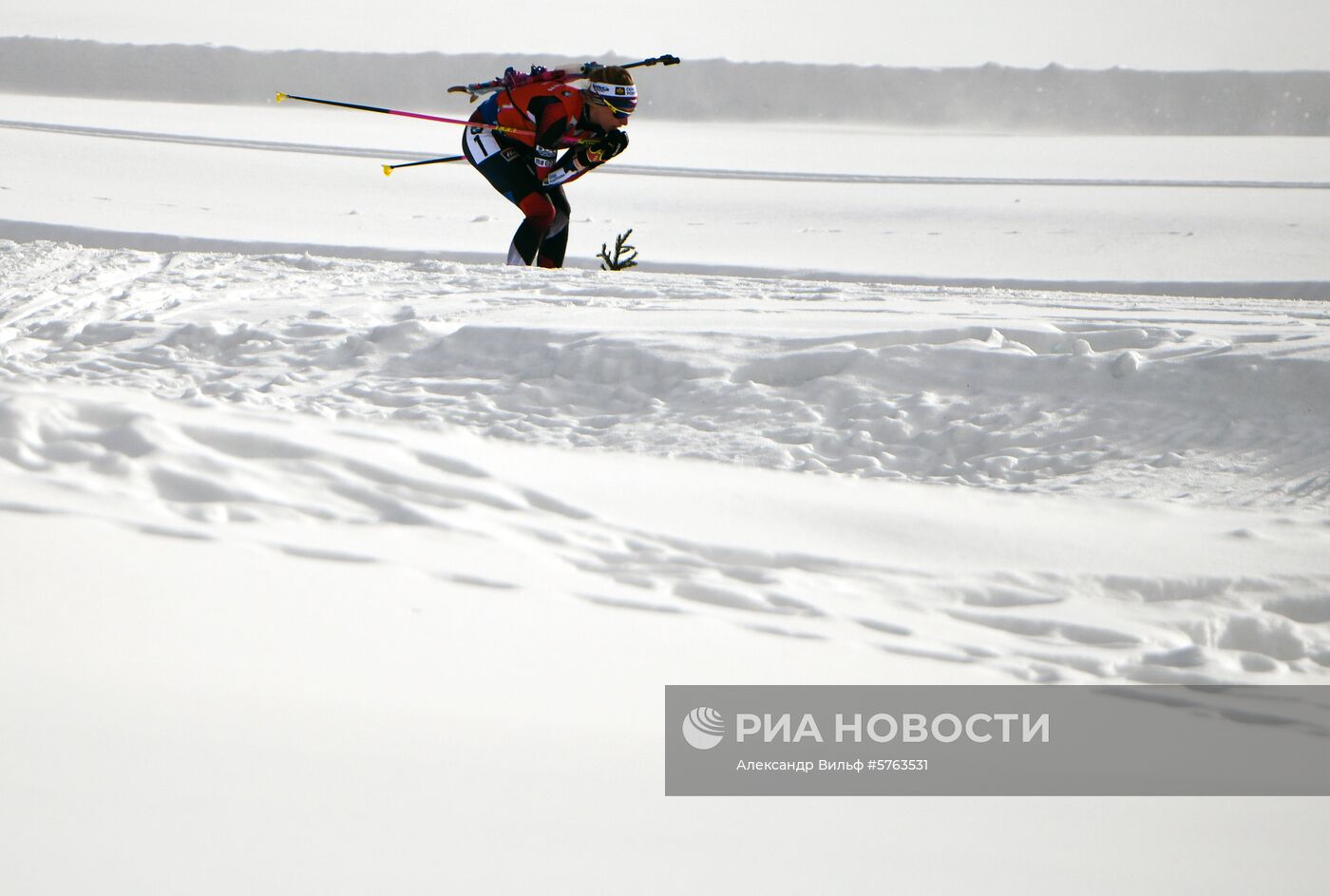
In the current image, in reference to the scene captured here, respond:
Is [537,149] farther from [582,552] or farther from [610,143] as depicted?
[582,552]

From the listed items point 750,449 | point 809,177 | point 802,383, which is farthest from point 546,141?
point 809,177

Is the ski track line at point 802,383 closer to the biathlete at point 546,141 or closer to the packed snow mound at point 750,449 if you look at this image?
the packed snow mound at point 750,449

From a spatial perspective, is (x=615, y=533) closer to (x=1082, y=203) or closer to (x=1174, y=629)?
(x=1174, y=629)

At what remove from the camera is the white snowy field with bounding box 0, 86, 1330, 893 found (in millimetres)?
1561

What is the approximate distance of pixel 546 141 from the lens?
5.64m

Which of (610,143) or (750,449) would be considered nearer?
(750,449)

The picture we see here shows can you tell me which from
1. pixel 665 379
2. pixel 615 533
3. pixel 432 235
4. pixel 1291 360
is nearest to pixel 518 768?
pixel 615 533

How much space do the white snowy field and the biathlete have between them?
606mm

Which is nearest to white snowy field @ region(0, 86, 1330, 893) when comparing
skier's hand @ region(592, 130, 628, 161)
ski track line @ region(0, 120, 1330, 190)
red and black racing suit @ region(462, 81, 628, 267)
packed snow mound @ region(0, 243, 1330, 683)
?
packed snow mound @ region(0, 243, 1330, 683)

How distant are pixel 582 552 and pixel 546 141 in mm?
3398

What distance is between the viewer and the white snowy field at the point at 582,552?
1561mm

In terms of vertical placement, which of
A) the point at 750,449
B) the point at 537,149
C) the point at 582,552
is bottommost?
the point at 582,552

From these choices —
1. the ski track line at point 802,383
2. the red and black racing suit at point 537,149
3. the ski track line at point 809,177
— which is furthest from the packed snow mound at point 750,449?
the ski track line at point 809,177

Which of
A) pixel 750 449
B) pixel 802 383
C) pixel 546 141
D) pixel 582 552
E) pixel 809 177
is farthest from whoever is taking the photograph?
pixel 809 177
